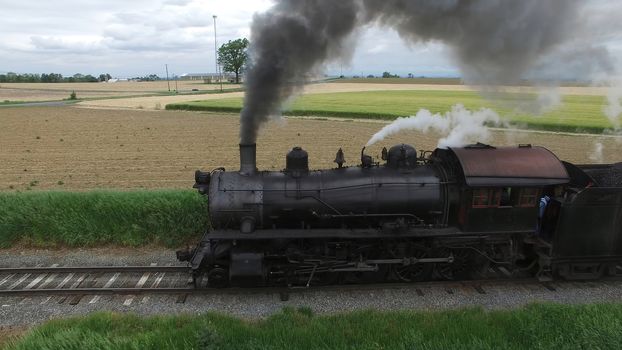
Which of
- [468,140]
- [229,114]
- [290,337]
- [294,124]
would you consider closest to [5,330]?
[290,337]

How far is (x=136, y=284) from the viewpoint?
906 cm

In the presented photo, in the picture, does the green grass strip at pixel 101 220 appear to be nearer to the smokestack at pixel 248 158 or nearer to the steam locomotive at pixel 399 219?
the steam locomotive at pixel 399 219

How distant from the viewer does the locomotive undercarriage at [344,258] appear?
8.40 meters

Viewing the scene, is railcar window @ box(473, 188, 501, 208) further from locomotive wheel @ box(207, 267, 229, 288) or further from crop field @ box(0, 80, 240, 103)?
crop field @ box(0, 80, 240, 103)

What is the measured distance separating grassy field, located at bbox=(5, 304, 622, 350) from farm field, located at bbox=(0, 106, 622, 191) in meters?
10.7

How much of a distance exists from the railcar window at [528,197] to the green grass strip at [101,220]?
7553 millimetres

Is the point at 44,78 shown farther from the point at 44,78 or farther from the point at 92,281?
the point at 92,281

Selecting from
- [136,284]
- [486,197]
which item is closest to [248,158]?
[136,284]

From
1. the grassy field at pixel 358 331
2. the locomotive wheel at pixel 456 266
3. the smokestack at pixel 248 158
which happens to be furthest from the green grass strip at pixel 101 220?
the locomotive wheel at pixel 456 266

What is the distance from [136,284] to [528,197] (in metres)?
8.06

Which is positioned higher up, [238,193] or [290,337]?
[238,193]

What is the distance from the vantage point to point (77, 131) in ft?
116

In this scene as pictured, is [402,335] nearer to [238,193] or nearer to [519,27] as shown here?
[238,193]

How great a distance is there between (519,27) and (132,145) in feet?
A: 82.2
